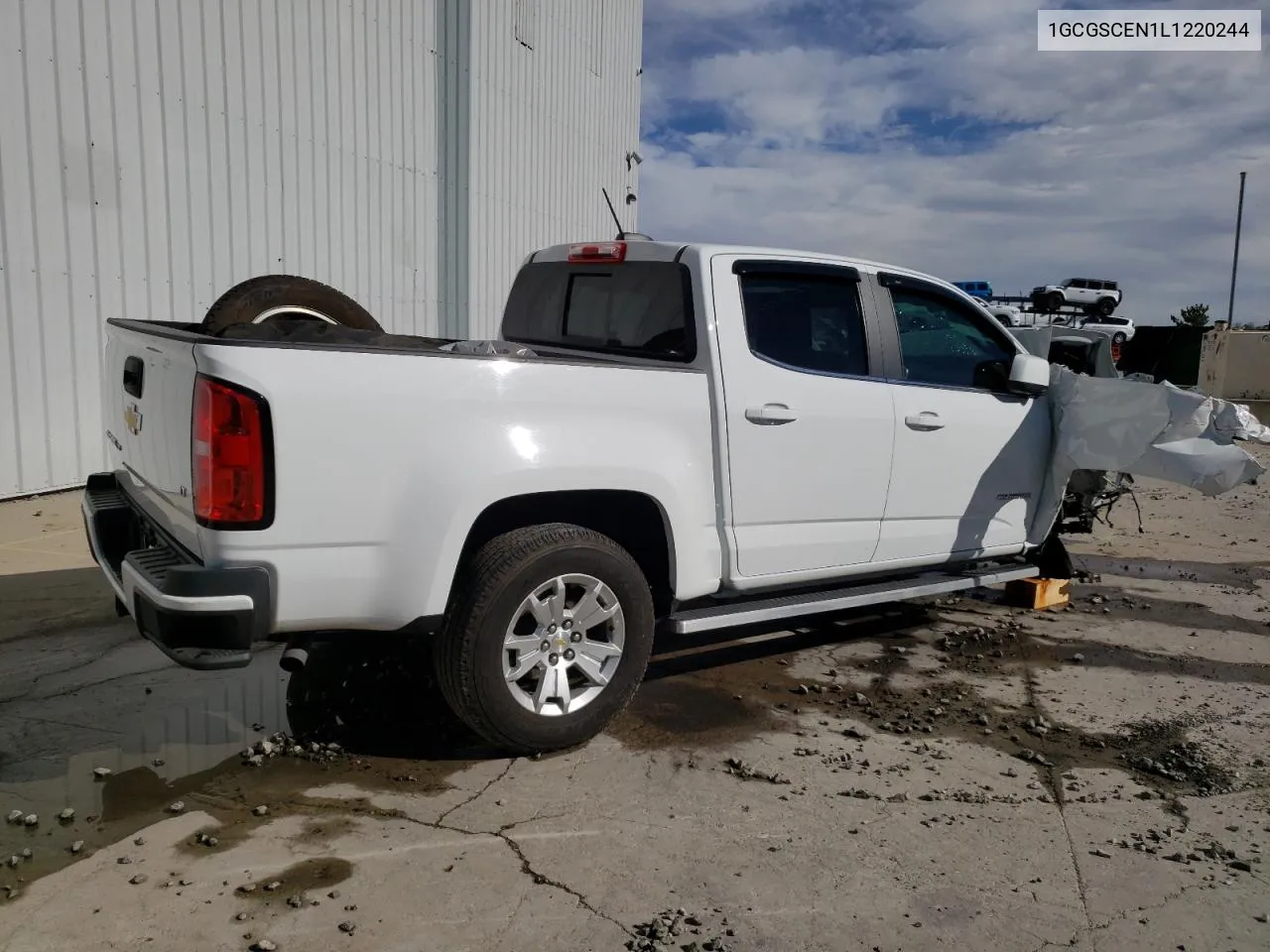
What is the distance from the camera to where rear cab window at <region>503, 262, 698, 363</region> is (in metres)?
4.31

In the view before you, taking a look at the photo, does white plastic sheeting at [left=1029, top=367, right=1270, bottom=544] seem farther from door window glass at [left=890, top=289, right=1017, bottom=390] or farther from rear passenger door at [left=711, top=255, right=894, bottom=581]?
rear passenger door at [left=711, top=255, right=894, bottom=581]

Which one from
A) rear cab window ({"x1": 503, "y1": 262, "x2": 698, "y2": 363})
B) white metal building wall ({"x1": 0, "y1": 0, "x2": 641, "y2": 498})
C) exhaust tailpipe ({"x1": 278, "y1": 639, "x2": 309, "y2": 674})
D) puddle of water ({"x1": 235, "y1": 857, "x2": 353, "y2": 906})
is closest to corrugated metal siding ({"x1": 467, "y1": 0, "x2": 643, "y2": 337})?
white metal building wall ({"x1": 0, "y1": 0, "x2": 641, "y2": 498})

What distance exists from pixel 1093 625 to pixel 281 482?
4725 mm

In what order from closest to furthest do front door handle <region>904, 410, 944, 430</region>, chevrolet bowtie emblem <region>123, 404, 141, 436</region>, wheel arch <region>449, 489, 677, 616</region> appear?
wheel arch <region>449, 489, 677, 616</region> → chevrolet bowtie emblem <region>123, 404, 141, 436</region> → front door handle <region>904, 410, 944, 430</region>

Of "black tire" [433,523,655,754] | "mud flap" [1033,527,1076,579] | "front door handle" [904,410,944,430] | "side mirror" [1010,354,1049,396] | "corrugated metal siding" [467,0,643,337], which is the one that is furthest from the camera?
"corrugated metal siding" [467,0,643,337]

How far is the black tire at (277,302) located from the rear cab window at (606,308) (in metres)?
0.81

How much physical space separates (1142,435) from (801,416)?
2.43m

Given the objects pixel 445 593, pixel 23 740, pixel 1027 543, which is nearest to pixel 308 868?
pixel 445 593

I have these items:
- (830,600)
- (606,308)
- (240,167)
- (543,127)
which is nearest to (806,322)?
(606,308)

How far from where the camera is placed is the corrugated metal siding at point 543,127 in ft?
38.9

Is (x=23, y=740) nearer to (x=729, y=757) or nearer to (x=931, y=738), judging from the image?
(x=729, y=757)

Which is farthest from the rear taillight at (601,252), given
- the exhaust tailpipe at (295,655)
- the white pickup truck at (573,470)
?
the exhaust tailpipe at (295,655)

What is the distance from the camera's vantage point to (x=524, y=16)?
1248 cm

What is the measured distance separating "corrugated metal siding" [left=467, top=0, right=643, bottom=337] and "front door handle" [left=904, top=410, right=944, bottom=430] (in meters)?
7.78
